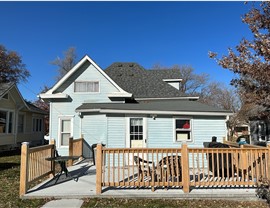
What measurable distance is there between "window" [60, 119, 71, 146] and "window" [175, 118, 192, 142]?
687 cm

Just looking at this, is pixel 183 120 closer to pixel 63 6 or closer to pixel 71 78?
pixel 71 78

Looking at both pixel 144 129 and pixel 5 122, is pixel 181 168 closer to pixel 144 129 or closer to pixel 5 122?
pixel 144 129

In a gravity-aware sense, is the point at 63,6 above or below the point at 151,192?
above

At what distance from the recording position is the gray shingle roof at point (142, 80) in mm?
15820

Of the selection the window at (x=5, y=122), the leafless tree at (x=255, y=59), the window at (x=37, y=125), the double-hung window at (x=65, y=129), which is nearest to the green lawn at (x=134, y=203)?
the leafless tree at (x=255, y=59)

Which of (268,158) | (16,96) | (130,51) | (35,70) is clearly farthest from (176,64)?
(268,158)

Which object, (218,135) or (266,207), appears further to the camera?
(218,135)

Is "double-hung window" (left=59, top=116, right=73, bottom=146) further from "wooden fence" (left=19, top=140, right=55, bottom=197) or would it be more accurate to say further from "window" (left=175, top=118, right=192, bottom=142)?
"window" (left=175, top=118, right=192, bottom=142)

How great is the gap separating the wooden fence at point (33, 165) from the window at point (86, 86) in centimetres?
651

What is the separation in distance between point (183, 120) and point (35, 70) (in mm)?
34307

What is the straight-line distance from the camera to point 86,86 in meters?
13.9

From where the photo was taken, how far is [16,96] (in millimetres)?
17906

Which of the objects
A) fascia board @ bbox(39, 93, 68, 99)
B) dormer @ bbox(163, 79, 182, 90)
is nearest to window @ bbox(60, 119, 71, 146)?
fascia board @ bbox(39, 93, 68, 99)

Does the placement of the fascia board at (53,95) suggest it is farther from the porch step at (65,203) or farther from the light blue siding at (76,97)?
the porch step at (65,203)
